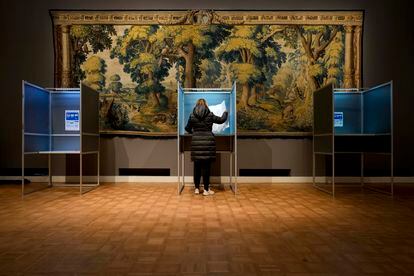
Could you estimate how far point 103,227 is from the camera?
350 cm

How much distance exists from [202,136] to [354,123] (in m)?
3.13

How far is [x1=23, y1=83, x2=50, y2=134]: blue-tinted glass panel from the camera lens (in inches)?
226

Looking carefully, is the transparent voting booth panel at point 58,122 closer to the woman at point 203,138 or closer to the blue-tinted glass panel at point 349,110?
the woman at point 203,138

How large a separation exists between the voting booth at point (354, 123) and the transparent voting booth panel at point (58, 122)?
12.3ft

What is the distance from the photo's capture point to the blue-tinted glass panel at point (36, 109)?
5.75m

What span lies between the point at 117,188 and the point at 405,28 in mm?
6268

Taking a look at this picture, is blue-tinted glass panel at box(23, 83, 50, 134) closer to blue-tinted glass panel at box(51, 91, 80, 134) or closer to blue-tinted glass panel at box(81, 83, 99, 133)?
blue-tinted glass panel at box(51, 91, 80, 134)

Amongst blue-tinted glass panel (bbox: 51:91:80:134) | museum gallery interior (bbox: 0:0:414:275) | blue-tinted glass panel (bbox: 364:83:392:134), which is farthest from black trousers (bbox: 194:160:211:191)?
blue-tinted glass panel (bbox: 364:83:392:134)

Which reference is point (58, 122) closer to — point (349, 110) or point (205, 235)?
point (205, 235)

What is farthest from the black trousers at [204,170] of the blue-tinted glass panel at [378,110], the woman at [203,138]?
the blue-tinted glass panel at [378,110]

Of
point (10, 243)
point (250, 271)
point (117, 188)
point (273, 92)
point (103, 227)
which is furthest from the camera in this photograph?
point (273, 92)

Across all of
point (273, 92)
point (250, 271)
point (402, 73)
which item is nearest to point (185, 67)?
point (273, 92)

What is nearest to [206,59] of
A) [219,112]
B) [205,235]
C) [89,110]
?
[219,112]

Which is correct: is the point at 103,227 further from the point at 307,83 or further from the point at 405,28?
the point at 405,28
